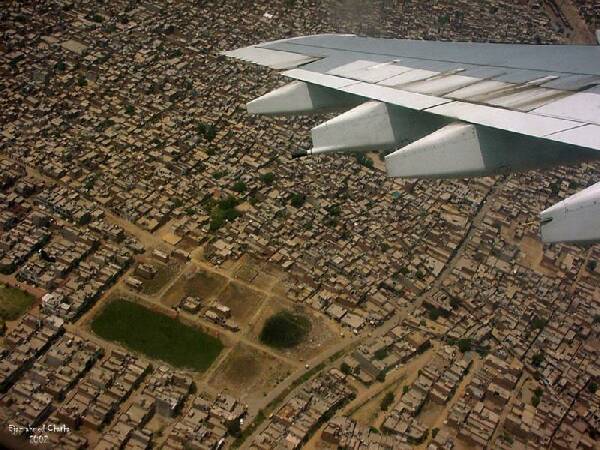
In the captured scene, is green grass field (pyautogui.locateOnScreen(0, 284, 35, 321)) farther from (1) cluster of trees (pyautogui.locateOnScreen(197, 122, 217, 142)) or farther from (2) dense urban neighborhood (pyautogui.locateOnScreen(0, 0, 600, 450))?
(1) cluster of trees (pyautogui.locateOnScreen(197, 122, 217, 142))

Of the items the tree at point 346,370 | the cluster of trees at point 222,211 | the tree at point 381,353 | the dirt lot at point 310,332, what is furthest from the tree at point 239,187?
the tree at point 346,370

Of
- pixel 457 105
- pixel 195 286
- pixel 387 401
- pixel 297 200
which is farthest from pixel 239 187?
pixel 457 105

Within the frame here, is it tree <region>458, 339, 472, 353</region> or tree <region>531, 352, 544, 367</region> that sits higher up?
tree <region>458, 339, 472, 353</region>

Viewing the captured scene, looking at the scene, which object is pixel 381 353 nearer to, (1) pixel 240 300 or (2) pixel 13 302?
(1) pixel 240 300

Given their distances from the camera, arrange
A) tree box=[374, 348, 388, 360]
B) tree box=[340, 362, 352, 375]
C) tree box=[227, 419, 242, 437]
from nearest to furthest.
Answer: tree box=[227, 419, 242, 437] < tree box=[340, 362, 352, 375] < tree box=[374, 348, 388, 360]

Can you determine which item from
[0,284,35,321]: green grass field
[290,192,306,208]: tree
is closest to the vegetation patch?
[290,192,306,208]: tree

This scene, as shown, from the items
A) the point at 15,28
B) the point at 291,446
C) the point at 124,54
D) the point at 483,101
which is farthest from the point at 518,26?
the point at 483,101
